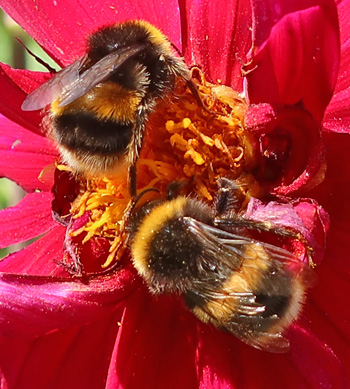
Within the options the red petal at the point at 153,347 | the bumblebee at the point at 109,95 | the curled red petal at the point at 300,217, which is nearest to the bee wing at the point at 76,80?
the bumblebee at the point at 109,95

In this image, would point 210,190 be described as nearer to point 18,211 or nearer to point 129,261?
point 129,261

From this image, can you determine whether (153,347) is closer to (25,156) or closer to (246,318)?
(246,318)

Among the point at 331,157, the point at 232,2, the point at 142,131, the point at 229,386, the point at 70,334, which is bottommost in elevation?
the point at 229,386

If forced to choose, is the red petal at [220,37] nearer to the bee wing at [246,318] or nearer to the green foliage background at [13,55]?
the bee wing at [246,318]

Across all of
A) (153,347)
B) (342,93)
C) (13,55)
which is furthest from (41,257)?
(13,55)

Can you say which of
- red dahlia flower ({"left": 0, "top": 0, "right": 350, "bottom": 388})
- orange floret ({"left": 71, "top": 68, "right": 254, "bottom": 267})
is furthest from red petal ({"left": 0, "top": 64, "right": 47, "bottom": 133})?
orange floret ({"left": 71, "top": 68, "right": 254, "bottom": 267})

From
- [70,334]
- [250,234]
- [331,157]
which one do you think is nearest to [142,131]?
[250,234]

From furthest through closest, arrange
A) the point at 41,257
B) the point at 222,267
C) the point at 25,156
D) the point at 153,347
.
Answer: the point at 25,156
the point at 41,257
the point at 153,347
the point at 222,267
